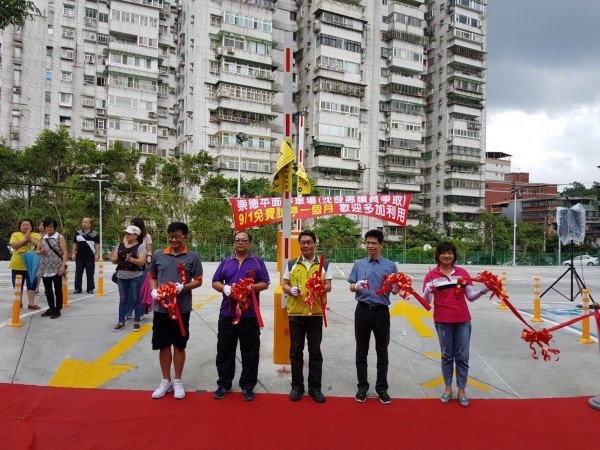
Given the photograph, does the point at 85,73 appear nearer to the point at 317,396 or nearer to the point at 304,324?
the point at 304,324

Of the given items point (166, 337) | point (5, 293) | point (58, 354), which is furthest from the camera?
point (5, 293)

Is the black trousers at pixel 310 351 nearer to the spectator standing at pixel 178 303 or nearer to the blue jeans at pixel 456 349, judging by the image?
the spectator standing at pixel 178 303

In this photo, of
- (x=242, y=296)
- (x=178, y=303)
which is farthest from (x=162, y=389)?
(x=242, y=296)

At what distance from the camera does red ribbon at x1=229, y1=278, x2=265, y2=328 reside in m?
4.43

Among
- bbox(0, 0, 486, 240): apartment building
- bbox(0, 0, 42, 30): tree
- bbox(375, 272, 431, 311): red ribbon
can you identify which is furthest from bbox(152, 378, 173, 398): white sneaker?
bbox(0, 0, 486, 240): apartment building

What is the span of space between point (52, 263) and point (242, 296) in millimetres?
4952

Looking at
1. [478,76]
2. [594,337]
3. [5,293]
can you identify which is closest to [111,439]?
[594,337]

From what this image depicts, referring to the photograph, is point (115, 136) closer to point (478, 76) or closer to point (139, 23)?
point (139, 23)

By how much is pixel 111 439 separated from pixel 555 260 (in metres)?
48.8

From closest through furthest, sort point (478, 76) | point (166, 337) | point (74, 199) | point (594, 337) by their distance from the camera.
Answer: point (166, 337) → point (594, 337) → point (74, 199) → point (478, 76)

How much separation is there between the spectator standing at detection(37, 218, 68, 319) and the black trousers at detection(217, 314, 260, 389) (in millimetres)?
4436

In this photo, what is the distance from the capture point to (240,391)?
4781 millimetres

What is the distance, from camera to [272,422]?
4004mm

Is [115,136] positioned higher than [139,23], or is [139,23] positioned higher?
[139,23]
